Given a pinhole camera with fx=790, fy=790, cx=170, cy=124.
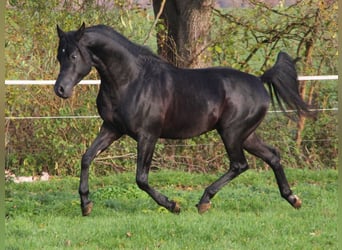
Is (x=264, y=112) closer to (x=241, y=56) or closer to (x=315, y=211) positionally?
(x=315, y=211)

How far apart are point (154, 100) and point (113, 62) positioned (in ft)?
1.71

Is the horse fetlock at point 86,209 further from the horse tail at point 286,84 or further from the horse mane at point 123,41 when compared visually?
the horse tail at point 286,84

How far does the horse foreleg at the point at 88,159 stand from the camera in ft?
23.8

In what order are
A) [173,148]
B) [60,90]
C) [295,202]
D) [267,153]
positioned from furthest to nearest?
1. [173,148]
2. [267,153]
3. [295,202]
4. [60,90]

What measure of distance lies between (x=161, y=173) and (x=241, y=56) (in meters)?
3.03

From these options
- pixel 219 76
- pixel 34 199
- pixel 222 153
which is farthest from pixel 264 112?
pixel 222 153

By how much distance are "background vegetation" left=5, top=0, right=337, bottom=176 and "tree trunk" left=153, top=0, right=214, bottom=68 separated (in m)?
0.20

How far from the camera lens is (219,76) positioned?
7711 millimetres

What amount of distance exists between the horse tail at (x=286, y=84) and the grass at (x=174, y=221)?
1.00 m

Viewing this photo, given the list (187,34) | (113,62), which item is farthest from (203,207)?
(187,34)

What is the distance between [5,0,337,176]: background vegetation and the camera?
11.8 metres

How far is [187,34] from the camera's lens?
1287 cm

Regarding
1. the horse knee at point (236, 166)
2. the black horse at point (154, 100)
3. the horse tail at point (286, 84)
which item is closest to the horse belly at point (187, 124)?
the black horse at point (154, 100)

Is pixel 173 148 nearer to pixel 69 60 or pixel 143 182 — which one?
pixel 143 182
